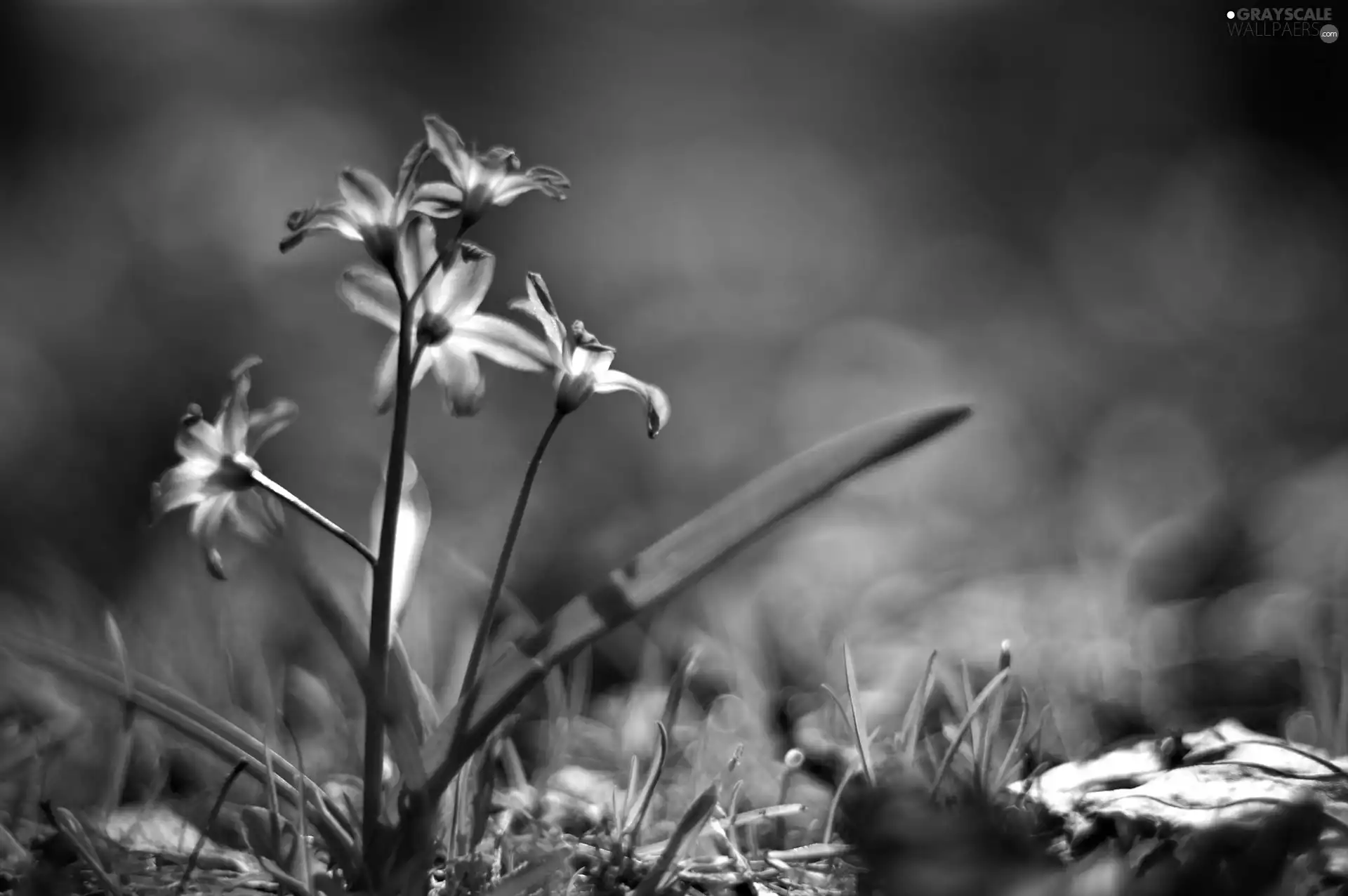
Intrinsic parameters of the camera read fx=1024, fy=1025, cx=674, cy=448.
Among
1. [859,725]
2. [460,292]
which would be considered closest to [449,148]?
[460,292]

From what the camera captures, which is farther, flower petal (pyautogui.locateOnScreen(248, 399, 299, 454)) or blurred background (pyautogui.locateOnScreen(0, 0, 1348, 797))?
blurred background (pyautogui.locateOnScreen(0, 0, 1348, 797))

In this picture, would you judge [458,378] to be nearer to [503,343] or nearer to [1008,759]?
[503,343]

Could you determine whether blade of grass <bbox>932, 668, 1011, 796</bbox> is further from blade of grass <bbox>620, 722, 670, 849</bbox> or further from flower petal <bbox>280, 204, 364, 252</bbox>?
flower petal <bbox>280, 204, 364, 252</bbox>

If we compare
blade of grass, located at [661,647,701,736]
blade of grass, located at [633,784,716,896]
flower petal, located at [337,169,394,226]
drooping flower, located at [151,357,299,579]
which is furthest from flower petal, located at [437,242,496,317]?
blade of grass, located at [633,784,716,896]

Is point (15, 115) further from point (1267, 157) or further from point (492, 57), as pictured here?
point (1267, 157)

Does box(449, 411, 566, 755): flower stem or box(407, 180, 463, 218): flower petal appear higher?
box(407, 180, 463, 218): flower petal

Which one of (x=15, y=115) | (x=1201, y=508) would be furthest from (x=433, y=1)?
(x=1201, y=508)
